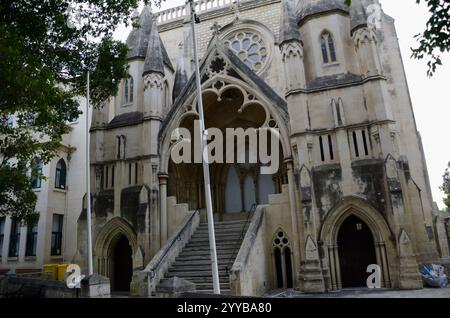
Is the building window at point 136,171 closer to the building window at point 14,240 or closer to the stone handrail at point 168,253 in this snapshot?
the stone handrail at point 168,253

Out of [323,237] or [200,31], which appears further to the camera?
[200,31]

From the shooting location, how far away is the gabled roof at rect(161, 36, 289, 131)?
16.0m

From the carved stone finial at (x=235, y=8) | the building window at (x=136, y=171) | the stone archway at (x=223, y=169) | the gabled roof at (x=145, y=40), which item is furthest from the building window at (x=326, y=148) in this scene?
the carved stone finial at (x=235, y=8)

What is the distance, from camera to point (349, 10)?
1625 centimetres

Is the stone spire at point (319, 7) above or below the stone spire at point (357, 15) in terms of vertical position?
above

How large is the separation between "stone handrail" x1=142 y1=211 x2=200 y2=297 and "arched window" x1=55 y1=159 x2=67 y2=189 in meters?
11.7

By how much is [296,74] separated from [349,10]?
4.28 metres

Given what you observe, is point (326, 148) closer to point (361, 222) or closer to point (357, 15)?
point (361, 222)

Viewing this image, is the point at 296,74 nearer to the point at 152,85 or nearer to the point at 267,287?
the point at 152,85

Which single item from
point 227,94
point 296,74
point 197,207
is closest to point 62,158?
point 197,207

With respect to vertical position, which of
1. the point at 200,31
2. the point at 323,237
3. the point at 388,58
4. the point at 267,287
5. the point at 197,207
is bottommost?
the point at 267,287

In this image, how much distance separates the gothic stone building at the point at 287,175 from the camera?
13055 mm

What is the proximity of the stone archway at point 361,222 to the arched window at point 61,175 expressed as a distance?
17.8 meters

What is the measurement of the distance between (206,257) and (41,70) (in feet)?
29.4
